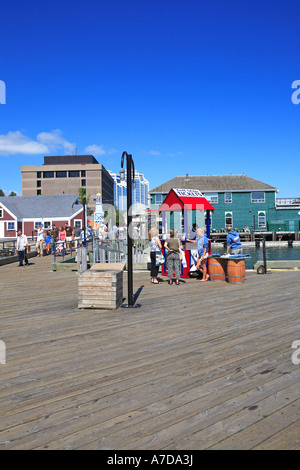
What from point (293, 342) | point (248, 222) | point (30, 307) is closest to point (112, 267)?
point (30, 307)

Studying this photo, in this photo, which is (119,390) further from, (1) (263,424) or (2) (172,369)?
(1) (263,424)

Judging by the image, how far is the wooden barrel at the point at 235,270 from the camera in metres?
11.6

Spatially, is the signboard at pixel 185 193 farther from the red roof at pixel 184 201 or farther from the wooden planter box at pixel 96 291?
the wooden planter box at pixel 96 291

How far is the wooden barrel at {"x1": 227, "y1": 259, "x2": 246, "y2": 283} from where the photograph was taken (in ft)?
38.2

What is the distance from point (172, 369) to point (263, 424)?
1.54 m

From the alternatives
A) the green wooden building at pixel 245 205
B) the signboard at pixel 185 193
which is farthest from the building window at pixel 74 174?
the signboard at pixel 185 193

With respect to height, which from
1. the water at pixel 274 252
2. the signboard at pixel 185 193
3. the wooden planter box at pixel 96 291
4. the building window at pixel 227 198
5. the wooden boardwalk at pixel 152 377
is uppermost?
the building window at pixel 227 198

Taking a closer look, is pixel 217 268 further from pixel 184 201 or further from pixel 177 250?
pixel 184 201

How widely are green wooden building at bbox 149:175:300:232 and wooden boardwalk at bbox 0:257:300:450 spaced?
56.7 meters

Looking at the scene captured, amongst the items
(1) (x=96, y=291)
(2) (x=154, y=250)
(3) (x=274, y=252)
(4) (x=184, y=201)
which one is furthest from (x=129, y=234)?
(3) (x=274, y=252)

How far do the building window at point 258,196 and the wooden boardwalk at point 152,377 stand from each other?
57921 millimetres

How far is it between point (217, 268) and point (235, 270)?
89 centimetres

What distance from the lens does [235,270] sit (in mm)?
11734

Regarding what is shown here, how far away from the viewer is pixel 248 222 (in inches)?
2554
